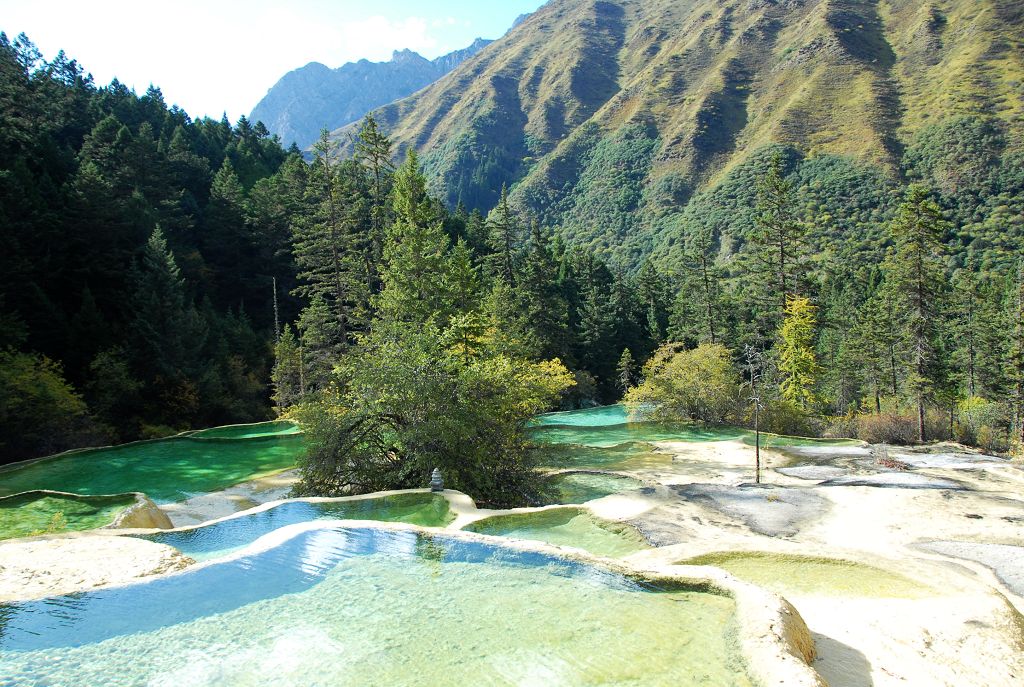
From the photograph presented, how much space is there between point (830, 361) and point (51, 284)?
57.3 metres

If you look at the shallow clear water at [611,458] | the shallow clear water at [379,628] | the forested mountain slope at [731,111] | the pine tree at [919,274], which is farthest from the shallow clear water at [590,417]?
the forested mountain slope at [731,111]

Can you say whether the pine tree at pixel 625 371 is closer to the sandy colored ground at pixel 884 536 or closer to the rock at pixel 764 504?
the sandy colored ground at pixel 884 536

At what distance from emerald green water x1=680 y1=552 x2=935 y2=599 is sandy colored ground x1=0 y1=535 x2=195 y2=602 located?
8008mm

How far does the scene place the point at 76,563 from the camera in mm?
9055

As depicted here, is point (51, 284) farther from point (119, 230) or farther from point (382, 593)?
point (382, 593)

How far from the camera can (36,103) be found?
1682 inches

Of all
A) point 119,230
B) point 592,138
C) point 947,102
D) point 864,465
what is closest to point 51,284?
point 119,230

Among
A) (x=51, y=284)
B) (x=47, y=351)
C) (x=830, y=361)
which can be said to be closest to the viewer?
(x=47, y=351)

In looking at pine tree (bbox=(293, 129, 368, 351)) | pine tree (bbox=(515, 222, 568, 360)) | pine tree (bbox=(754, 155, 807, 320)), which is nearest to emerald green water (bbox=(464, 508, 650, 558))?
pine tree (bbox=(293, 129, 368, 351))

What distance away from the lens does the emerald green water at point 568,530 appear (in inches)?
440

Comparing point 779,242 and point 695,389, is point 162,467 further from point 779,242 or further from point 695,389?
point 779,242

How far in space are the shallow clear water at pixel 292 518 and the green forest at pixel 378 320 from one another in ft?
6.33

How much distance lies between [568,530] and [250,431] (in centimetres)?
2091

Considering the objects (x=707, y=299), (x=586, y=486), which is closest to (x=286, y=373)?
(x=586, y=486)
